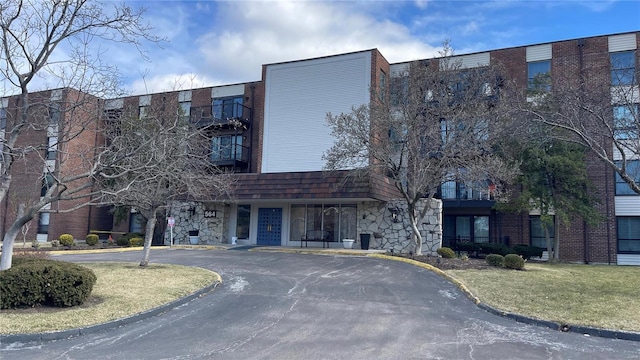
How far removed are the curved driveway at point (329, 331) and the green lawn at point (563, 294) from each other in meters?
0.70

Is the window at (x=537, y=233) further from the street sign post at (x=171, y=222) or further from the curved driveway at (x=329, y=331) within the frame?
the street sign post at (x=171, y=222)

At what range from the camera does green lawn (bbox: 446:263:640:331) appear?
909 centimetres

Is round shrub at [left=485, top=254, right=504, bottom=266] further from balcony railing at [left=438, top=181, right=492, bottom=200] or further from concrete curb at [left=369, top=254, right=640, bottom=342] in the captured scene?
balcony railing at [left=438, top=181, right=492, bottom=200]

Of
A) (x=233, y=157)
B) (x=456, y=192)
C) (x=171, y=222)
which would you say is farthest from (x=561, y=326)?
(x=233, y=157)

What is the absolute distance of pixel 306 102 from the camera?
28875 millimetres

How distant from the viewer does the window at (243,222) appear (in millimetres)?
27938

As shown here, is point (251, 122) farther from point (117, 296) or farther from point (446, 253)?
point (117, 296)

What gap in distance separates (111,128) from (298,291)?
8.11 m

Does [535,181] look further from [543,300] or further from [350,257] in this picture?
[543,300]

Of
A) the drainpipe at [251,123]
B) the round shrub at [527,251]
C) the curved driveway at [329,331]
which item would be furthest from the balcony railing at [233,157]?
the curved driveway at [329,331]

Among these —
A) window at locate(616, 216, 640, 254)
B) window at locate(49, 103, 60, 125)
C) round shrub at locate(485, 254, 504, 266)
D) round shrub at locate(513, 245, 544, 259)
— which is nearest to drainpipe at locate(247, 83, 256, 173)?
round shrub at locate(513, 245, 544, 259)

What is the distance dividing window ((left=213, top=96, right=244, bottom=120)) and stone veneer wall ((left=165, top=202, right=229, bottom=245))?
7.08m

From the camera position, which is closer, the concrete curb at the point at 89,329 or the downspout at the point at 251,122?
the concrete curb at the point at 89,329

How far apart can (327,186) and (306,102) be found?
316 inches
